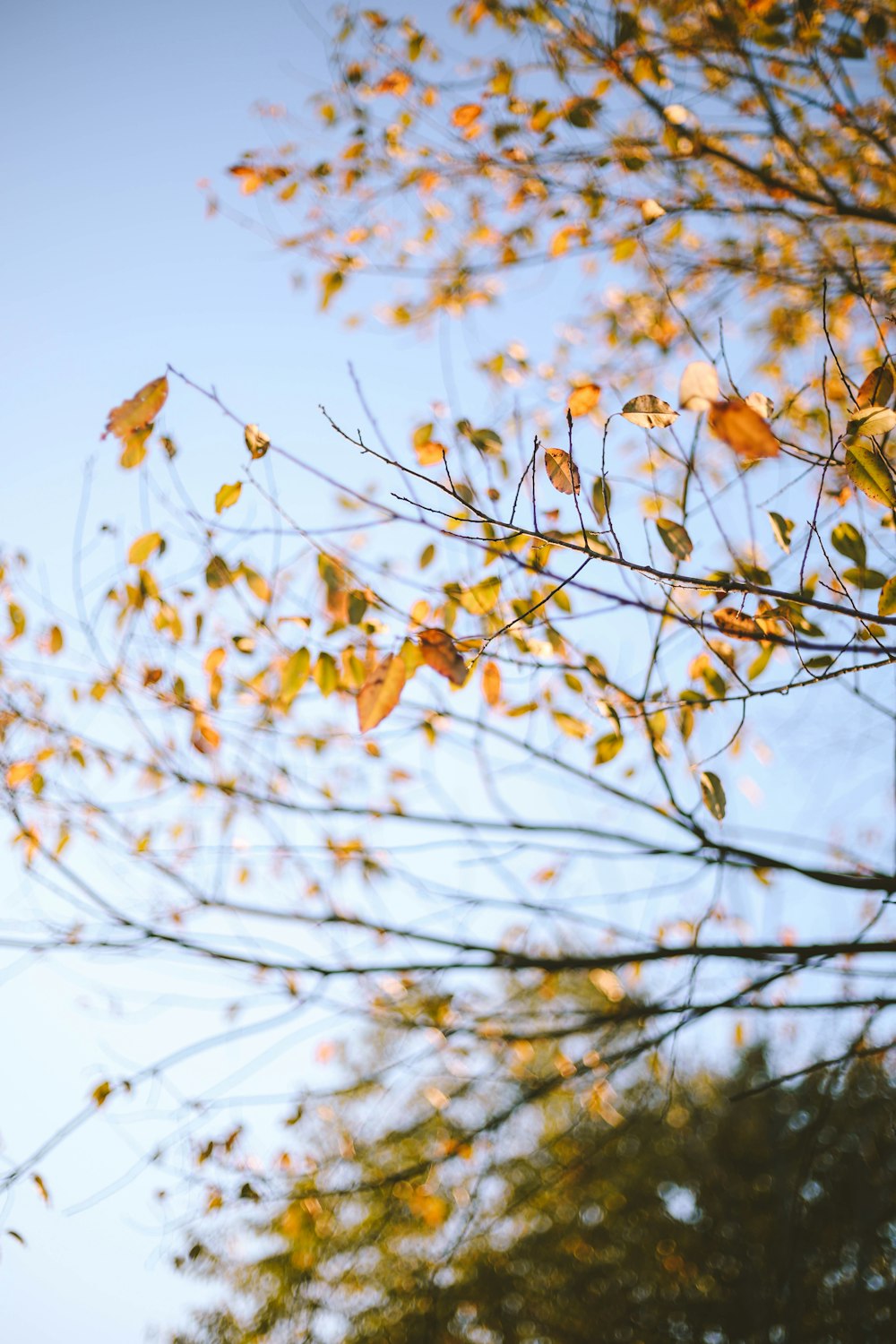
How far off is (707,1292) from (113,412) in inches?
282

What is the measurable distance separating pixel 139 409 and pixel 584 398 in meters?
0.89

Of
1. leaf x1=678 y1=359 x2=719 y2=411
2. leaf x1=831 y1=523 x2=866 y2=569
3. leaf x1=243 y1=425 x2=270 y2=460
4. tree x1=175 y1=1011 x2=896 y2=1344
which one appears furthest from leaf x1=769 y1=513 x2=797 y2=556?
tree x1=175 y1=1011 x2=896 y2=1344

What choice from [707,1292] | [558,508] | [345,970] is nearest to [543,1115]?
→ [707,1292]

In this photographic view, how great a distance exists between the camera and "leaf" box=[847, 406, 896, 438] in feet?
3.17

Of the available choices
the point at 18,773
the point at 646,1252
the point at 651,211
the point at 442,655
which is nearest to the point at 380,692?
the point at 442,655

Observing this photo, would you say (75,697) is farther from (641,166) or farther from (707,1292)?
(707,1292)

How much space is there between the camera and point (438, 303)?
129 inches

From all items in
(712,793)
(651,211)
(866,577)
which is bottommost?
(712,793)

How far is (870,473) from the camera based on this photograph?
103cm

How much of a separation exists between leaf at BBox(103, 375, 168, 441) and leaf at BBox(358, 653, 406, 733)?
0.68 meters

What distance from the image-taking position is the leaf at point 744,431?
2.63 feet

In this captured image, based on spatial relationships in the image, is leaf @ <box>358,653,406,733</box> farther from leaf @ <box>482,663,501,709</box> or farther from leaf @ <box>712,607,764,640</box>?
leaf @ <box>712,607,764,640</box>

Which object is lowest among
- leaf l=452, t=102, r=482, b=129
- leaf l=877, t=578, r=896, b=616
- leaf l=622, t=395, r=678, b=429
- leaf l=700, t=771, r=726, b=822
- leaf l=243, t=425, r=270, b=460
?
leaf l=700, t=771, r=726, b=822

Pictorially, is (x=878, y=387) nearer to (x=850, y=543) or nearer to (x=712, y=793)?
(x=850, y=543)
